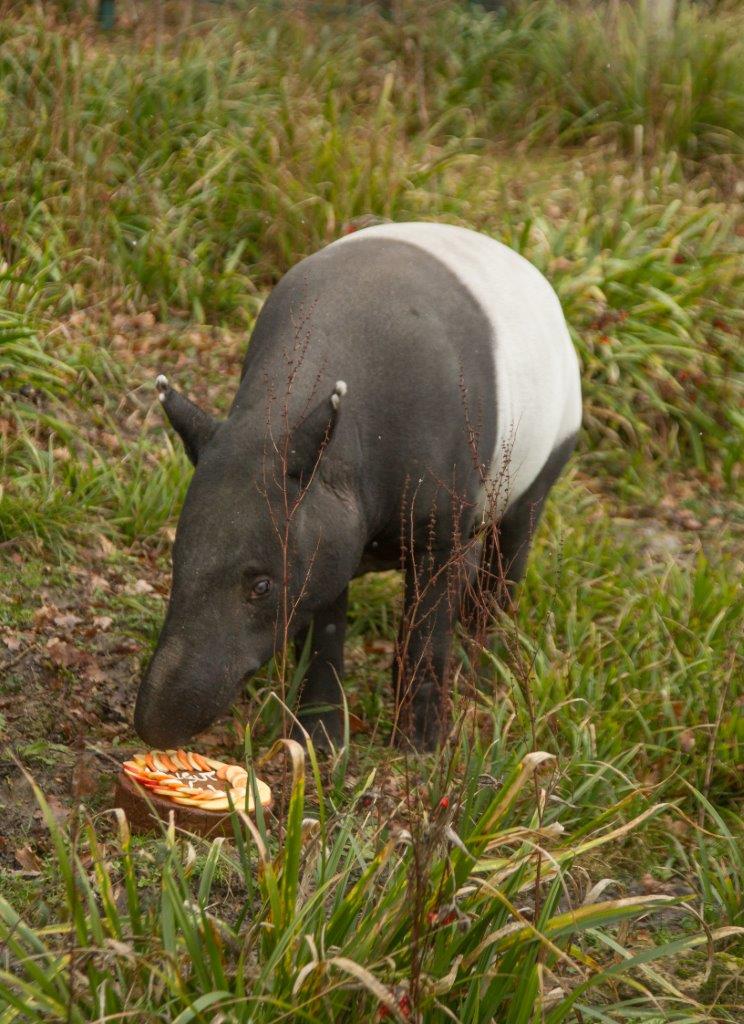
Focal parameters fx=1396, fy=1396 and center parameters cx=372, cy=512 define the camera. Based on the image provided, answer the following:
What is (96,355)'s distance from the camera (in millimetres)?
6820

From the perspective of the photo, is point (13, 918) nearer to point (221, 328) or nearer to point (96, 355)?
point (96, 355)

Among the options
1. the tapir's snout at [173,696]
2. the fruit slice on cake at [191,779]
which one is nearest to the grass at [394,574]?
the fruit slice on cake at [191,779]

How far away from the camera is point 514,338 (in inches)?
197

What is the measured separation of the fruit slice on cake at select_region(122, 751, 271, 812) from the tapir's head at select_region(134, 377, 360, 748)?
100 mm

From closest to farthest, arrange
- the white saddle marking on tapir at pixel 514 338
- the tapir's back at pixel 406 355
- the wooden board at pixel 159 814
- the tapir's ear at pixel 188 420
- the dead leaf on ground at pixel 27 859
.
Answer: the wooden board at pixel 159 814 < the dead leaf on ground at pixel 27 859 < the tapir's ear at pixel 188 420 < the tapir's back at pixel 406 355 < the white saddle marking on tapir at pixel 514 338

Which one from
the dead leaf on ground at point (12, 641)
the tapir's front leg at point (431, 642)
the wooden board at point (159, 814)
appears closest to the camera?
the wooden board at point (159, 814)

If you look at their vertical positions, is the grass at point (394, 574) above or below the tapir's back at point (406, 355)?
Result: below

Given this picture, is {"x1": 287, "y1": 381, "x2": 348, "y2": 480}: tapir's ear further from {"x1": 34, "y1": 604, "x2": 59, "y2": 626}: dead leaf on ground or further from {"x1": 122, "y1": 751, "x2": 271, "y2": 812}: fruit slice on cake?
{"x1": 34, "y1": 604, "x2": 59, "y2": 626}: dead leaf on ground

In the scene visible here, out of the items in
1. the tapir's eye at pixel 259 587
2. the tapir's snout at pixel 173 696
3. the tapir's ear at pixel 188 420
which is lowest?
the tapir's snout at pixel 173 696

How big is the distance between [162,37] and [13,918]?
26.1ft

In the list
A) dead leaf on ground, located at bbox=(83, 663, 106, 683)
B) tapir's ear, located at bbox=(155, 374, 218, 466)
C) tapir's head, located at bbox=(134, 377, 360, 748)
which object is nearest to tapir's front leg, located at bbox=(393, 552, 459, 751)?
tapir's head, located at bbox=(134, 377, 360, 748)

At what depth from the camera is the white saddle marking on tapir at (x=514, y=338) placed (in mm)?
4895

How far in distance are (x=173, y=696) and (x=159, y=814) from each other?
339 millimetres

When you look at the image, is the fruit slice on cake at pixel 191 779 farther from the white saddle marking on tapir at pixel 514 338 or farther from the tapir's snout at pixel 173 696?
the white saddle marking on tapir at pixel 514 338
